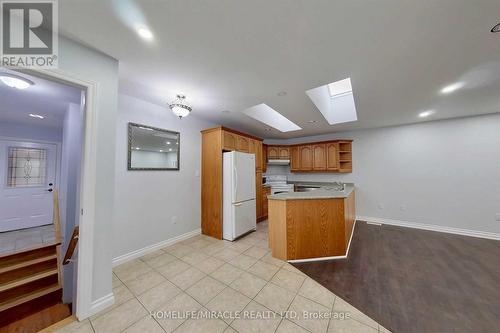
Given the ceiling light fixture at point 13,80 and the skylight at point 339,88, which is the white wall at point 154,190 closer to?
the ceiling light fixture at point 13,80

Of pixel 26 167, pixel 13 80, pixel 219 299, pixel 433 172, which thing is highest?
pixel 13 80

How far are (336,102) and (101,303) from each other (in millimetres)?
5004

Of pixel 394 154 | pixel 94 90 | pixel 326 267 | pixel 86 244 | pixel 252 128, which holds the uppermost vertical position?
pixel 252 128

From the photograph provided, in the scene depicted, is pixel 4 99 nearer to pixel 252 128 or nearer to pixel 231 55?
pixel 231 55

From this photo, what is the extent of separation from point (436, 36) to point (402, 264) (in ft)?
9.26

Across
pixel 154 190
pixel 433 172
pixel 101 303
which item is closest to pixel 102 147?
pixel 154 190

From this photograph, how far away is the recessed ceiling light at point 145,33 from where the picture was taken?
140 centimetres

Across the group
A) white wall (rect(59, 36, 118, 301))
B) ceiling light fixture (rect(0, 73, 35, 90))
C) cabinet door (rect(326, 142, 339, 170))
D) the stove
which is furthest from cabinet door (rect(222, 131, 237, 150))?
cabinet door (rect(326, 142, 339, 170))

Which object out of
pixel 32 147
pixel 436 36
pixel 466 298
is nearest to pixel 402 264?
pixel 466 298

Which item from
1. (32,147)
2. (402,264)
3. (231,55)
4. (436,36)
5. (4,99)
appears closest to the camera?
(436,36)

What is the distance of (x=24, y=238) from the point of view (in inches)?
133

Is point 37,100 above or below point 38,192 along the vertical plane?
above

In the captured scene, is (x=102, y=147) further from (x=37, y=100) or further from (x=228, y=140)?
(x=37, y=100)

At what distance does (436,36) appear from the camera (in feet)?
4.84
